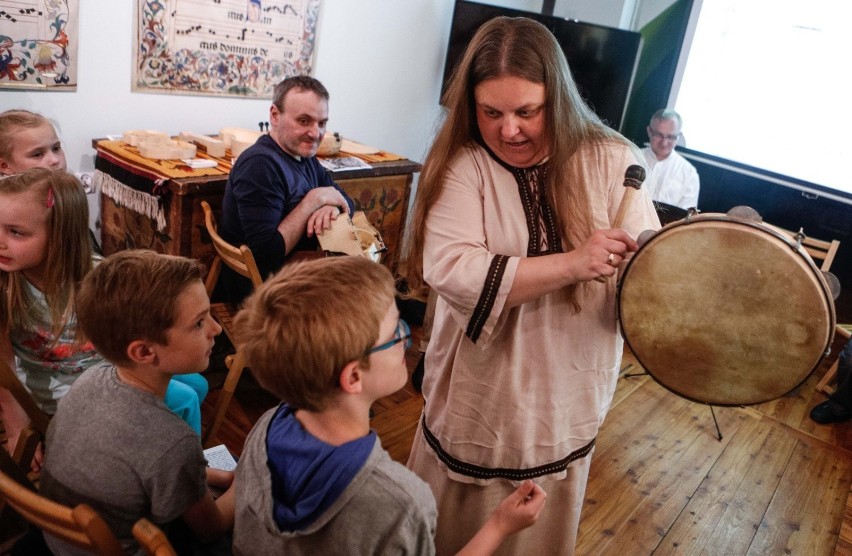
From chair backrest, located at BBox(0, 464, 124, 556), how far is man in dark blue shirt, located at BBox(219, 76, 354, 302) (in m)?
1.53

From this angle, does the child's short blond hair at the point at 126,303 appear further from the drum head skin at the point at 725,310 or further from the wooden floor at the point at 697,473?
the wooden floor at the point at 697,473

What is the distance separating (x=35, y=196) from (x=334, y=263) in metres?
0.98

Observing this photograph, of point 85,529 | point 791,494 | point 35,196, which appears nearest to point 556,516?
point 85,529

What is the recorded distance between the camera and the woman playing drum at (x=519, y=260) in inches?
49.3

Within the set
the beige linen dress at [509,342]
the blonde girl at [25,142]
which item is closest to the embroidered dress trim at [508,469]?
the beige linen dress at [509,342]

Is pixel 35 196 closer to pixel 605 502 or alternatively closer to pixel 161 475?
pixel 161 475

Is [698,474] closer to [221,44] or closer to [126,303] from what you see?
[126,303]

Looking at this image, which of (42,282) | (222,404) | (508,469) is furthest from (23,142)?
(508,469)

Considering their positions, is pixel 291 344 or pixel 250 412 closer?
pixel 291 344

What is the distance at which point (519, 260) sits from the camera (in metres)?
1.23

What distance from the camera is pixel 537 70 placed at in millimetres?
1250

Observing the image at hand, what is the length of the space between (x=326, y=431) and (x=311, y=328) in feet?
0.53

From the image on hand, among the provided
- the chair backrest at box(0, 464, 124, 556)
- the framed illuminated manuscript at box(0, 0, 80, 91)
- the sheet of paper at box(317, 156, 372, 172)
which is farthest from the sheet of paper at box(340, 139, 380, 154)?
the chair backrest at box(0, 464, 124, 556)

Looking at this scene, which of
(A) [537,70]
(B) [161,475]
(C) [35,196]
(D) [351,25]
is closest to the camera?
(B) [161,475]
